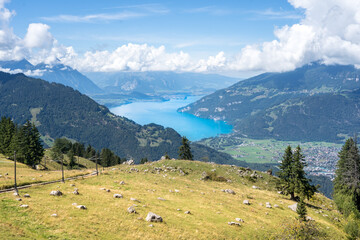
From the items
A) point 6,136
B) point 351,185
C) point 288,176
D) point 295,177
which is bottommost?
point 351,185


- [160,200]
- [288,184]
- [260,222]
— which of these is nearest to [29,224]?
[160,200]

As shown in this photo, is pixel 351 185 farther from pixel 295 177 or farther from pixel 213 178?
pixel 213 178

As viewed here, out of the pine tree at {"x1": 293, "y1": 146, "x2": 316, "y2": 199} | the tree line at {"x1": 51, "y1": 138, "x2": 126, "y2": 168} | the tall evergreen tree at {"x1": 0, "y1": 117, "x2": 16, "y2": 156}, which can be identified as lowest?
the tree line at {"x1": 51, "y1": 138, "x2": 126, "y2": 168}

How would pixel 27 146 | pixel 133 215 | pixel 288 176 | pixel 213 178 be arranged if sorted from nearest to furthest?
pixel 133 215
pixel 288 176
pixel 213 178
pixel 27 146

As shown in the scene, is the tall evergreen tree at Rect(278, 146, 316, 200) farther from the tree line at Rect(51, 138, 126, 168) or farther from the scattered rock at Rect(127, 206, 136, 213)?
the tree line at Rect(51, 138, 126, 168)

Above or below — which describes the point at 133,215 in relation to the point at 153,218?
above

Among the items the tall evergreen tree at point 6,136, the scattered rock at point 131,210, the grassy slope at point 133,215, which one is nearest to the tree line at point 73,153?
the tall evergreen tree at point 6,136

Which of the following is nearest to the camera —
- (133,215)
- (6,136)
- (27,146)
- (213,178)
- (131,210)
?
(133,215)

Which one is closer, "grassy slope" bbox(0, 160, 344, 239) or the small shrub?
"grassy slope" bbox(0, 160, 344, 239)

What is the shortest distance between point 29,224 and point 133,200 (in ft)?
46.8

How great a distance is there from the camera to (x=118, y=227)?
26.1 meters

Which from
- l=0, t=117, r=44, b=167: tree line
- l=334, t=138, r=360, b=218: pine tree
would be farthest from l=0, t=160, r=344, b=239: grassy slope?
l=0, t=117, r=44, b=167: tree line

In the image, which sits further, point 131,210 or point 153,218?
point 131,210

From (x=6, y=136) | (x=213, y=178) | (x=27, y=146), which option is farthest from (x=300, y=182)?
→ (x=6, y=136)
